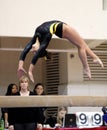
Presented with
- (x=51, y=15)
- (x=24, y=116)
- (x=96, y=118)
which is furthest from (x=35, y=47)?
(x=51, y=15)

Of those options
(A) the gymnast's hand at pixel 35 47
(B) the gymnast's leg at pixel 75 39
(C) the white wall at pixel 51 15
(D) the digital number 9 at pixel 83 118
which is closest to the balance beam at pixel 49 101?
(B) the gymnast's leg at pixel 75 39

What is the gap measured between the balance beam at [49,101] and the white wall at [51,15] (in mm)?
3582

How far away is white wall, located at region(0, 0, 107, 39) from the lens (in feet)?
27.0

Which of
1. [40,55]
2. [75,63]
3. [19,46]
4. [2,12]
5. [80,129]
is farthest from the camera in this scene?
[19,46]

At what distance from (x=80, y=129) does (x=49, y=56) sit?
210 centimetres

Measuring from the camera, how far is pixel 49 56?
15.9 ft

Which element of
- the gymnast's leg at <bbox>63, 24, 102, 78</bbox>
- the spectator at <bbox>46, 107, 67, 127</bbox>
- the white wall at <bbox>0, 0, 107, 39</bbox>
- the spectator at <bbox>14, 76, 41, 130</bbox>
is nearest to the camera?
the gymnast's leg at <bbox>63, 24, 102, 78</bbox>

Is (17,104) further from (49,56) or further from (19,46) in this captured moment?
(19,46)

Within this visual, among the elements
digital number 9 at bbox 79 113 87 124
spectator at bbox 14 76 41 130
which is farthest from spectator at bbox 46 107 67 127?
spectator at bbox 14 76 41 130

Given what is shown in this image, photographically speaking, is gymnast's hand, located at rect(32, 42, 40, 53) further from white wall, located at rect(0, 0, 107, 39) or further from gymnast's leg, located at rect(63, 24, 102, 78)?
white wall, located at rect(0, 0, 107, 39)

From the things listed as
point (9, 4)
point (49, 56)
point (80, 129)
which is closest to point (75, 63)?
point (9, 4)

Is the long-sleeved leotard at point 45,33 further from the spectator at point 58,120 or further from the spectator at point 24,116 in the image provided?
the spectator at point 58,120

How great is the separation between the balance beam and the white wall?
3582mm

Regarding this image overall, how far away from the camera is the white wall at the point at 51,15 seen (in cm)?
824
